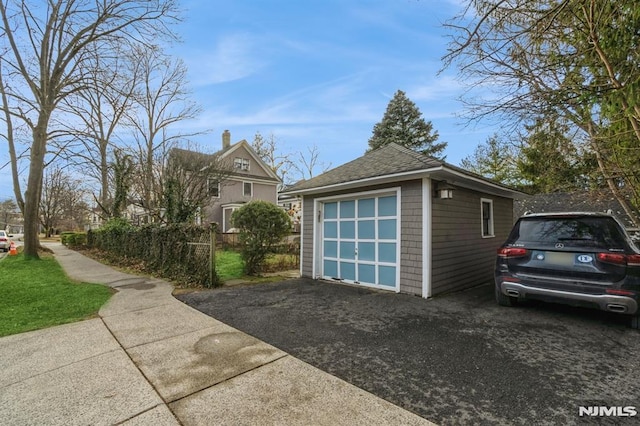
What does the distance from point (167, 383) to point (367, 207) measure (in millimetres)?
5330

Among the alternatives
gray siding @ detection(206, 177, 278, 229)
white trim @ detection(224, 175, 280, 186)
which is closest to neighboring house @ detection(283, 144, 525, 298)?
gray siding @ detection(206, 177, 278, 229)

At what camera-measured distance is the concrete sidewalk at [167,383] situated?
7.25ft

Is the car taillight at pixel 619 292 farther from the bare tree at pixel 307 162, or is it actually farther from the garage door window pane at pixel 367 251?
the bare tree at pixel 307 162

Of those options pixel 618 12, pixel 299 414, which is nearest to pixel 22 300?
pixel 299 414

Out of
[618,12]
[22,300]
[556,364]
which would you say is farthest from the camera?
[22,300]

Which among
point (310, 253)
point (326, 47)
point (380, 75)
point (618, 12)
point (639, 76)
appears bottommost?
point (310, 253)

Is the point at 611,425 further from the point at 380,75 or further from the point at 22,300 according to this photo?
the point at 22,300

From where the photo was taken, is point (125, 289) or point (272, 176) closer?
point (125, 289)

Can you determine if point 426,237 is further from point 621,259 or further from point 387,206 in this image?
point 621,259

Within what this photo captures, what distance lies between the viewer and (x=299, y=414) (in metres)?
2.20

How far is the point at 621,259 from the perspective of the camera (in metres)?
3.74

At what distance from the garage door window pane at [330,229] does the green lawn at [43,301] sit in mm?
5047

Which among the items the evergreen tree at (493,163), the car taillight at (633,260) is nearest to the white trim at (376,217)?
the car taillight at (633,260)

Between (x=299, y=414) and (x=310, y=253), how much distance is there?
6.16m
